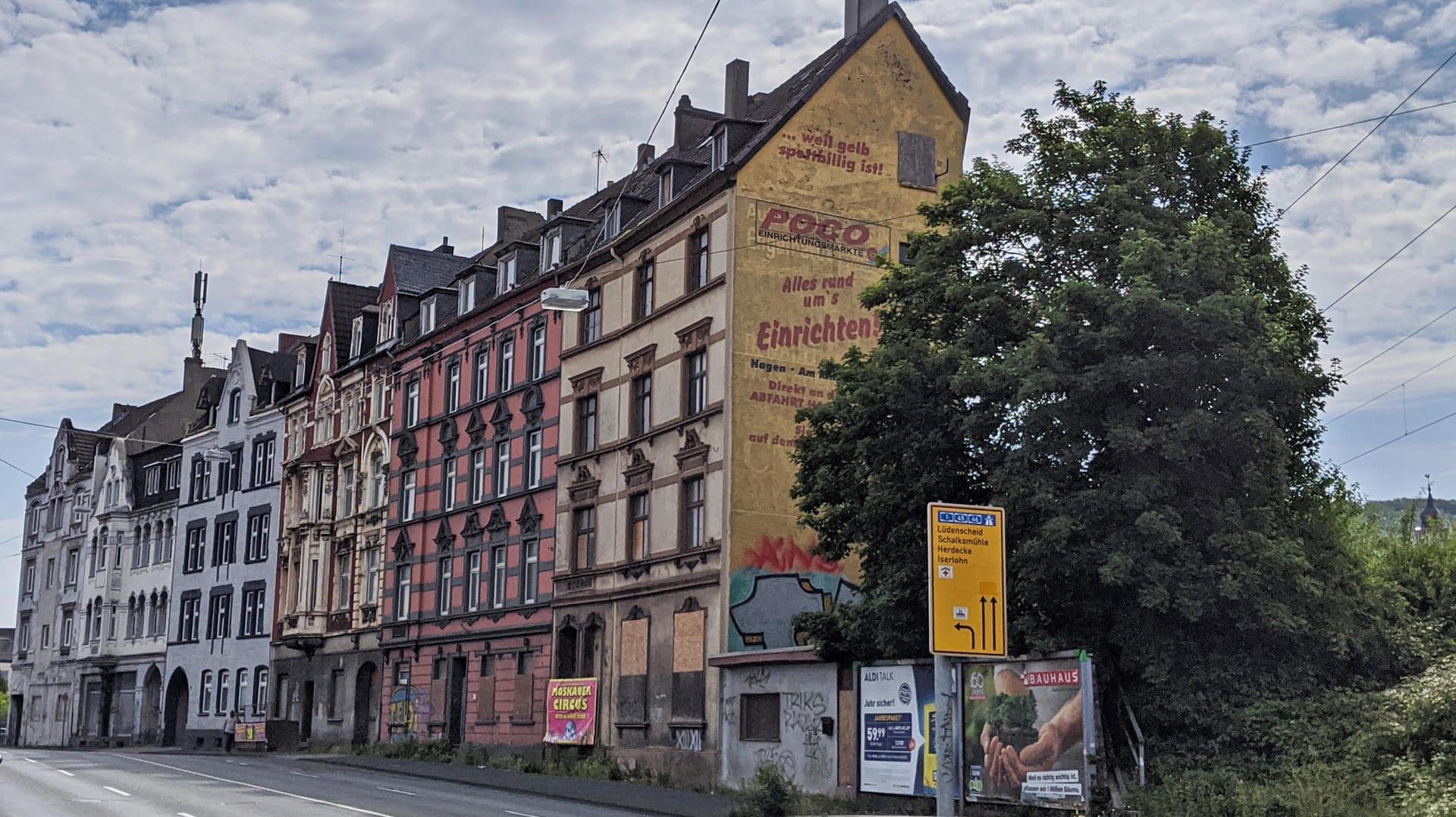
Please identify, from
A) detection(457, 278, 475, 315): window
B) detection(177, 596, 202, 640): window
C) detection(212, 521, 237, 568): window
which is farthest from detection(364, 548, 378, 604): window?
detection(177, 596, 202, 640): window

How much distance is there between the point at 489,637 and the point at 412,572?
22.4ft

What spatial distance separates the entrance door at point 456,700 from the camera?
4747 cm

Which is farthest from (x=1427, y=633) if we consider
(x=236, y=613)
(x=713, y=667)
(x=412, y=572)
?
(x=236, y=613)

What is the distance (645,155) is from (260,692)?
28729 mm

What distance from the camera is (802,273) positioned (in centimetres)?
3653

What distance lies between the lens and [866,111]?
37844 mm

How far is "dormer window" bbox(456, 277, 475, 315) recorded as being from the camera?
1993 inches

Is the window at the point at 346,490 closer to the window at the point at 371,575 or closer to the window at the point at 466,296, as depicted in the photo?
the window at the point at 371,575

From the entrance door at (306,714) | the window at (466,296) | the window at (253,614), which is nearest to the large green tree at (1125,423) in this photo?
the window at (466,296)

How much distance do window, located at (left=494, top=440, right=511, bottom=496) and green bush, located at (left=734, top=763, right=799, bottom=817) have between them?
2227 cm

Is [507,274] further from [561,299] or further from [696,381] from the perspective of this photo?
[561,299]

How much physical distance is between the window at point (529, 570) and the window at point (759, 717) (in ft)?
41.4

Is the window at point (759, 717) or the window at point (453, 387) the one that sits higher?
the window at point (453, 387)

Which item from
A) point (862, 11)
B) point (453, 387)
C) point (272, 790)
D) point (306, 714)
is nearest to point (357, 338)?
point (453, 387)
